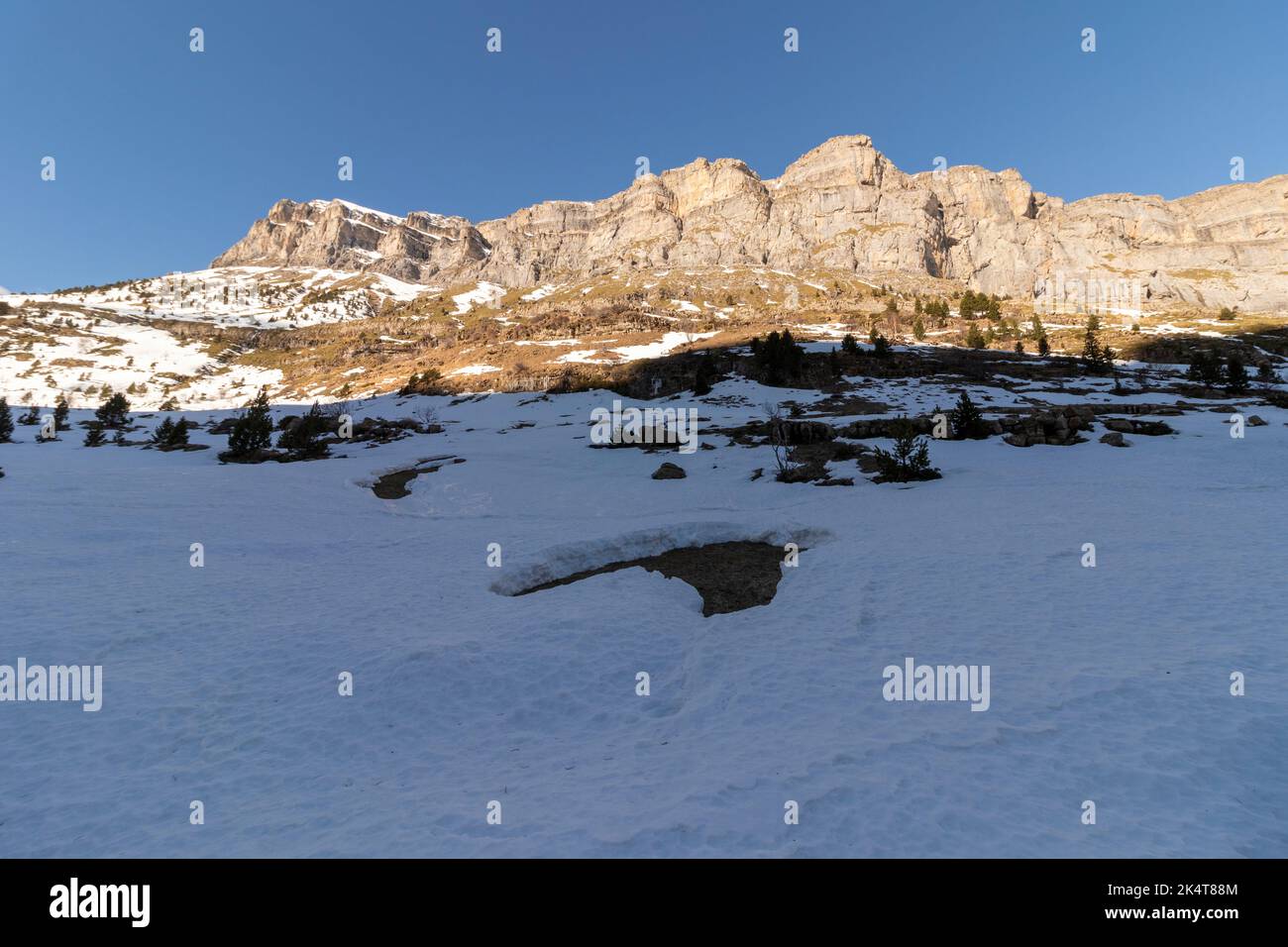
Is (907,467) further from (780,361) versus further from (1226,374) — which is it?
(1226,374)

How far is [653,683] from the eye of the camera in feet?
31.2

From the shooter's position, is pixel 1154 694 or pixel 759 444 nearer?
pixel 1154 694

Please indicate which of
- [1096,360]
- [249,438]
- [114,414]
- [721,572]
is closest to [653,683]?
[721,572]

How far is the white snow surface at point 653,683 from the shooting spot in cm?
515

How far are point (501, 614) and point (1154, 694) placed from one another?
1126 centimetres

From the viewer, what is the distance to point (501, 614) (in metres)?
11.9

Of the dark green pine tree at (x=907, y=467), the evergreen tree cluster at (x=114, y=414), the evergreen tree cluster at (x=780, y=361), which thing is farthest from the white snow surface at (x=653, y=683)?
the evergreen tree cluster at (x=114, y=414)

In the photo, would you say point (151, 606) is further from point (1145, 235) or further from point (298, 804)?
point (1145, 235)

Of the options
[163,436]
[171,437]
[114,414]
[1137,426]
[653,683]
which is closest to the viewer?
[653,683]

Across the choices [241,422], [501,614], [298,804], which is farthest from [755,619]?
[241,422]

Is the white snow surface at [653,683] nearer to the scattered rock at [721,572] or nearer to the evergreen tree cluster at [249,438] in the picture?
the scattered rock at [721,572]

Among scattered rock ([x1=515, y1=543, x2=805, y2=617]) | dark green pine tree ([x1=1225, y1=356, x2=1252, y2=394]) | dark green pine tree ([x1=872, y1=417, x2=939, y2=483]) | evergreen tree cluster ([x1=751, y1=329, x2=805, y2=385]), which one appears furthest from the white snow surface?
evergreen tree cluster ([x1=751, y1=329, x2=805, y2=385])

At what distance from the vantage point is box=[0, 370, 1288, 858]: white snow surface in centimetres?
515

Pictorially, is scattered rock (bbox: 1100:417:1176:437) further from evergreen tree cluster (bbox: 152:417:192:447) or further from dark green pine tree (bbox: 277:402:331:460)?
evergreen tree cluster (bbox: 152:417:192:447)
